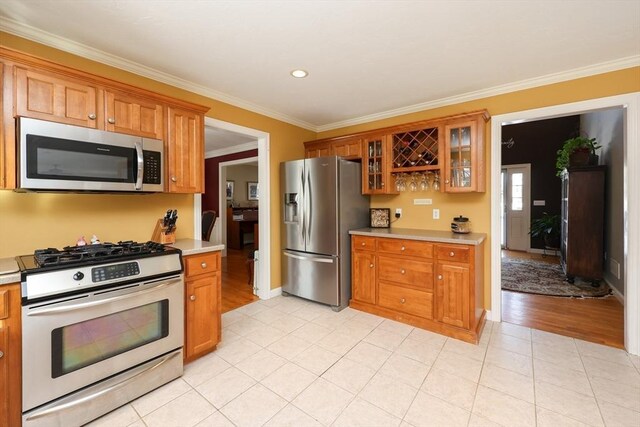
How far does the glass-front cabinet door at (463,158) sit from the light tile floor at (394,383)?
1514mm

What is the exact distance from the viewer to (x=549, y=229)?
6246mm

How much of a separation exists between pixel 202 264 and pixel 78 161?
3.55 feet

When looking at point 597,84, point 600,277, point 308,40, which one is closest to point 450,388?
point 308,40

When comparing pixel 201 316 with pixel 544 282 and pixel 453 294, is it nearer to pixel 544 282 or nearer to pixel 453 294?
pixel 453 294

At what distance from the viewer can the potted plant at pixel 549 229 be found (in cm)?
625

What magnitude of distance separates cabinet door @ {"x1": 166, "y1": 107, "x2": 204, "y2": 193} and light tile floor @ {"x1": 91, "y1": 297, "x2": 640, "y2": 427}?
4.89 ft

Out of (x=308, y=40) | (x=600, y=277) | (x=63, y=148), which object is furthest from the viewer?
(x=600, y=277)

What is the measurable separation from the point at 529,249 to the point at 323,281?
622cm

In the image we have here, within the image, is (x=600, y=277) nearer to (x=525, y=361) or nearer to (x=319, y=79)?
(x=525, y=361)

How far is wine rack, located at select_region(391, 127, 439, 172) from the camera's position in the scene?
3.16m

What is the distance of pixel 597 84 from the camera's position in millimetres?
2518

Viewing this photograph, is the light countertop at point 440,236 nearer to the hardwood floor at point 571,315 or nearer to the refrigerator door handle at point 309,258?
the refrigerator door handle at point 309,258

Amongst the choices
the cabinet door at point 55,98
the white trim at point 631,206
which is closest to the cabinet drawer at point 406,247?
the white trim at point 631,206

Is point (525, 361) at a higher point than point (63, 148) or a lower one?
lower
